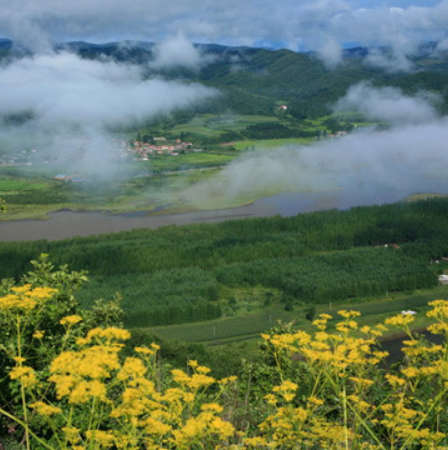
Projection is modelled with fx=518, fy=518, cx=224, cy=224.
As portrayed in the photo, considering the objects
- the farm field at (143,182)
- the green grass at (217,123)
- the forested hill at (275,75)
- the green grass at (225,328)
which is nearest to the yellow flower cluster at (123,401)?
the green grass at (225,328)

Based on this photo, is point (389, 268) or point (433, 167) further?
point (433, 167)

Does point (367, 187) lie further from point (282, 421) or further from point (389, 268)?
point (282, 421)

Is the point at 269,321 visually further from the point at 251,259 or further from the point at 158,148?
the point at 158,148

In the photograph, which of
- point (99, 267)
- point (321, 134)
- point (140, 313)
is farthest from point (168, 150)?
point (140, 313)

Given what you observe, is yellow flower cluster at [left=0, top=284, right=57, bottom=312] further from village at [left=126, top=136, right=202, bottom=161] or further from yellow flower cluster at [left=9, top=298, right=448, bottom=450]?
village at [left=126, top=136, right=202, bottom=161]

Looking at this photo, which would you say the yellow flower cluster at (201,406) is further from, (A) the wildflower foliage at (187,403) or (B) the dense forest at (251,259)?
(B) the dense forest at (251,259)

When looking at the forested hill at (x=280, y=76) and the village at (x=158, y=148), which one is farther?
the forested hill at (x=280, y=76)
